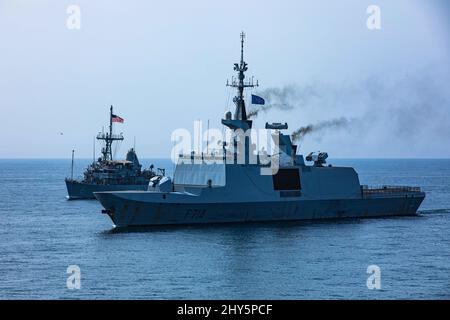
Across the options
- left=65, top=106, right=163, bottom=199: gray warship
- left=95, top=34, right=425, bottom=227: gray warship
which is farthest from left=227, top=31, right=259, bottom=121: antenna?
left=65, top=106, right=163, bottom=199: gray warship

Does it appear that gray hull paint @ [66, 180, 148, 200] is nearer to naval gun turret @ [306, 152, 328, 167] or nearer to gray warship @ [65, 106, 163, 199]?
gray warship @ [65, 106, 163, 199]

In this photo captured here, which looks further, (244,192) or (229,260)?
(244,192)

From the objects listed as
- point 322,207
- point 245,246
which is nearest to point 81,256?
point 245,246

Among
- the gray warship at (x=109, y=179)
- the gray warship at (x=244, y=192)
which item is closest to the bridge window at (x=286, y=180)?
the gray warship at (x=244, y=192)

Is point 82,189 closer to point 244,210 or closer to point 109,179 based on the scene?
point 109,179

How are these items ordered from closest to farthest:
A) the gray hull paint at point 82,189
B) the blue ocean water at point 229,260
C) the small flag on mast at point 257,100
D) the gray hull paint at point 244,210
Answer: the blue ocean water at point 229,260
the gray hull paint at point 244,210
the small flag on mast at point 257,100
the gray hull paint at point 82,189

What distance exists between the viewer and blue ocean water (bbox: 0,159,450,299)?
26016mm

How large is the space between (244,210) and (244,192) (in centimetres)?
115

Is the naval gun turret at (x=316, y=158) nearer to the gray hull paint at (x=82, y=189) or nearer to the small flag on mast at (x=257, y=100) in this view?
the small flag on mast at (x=257, y=100)

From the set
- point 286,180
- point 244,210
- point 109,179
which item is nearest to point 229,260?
point 244,210

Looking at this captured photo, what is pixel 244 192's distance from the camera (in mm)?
44062

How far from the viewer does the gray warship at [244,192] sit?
1633 inches

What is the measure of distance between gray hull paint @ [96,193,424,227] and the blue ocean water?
1.08 m
